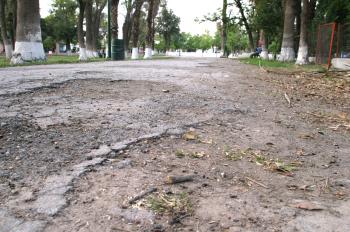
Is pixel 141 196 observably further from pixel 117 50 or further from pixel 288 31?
pixel 288 31

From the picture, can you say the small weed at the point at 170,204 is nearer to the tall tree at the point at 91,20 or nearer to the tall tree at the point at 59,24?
the tall tree at the point at 91,20

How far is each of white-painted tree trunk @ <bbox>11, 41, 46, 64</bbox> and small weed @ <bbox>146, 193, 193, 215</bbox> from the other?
13.5 meters

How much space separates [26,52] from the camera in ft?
48.9

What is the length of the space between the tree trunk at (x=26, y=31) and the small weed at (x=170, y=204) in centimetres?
1353

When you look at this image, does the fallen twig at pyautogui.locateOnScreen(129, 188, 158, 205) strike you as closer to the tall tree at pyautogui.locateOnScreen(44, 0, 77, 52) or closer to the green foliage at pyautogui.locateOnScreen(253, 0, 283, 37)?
the green foliage at pyautogui.locateOnScreen(253, 0, 283, 37)

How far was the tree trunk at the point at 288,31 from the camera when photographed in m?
22.3

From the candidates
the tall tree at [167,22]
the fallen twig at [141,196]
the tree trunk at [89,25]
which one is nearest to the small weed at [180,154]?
the fallen twig at [141,196]

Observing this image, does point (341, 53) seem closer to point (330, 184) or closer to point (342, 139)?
point (342, 139)

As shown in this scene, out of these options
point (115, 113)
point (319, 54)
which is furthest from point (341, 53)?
point (115, 113)

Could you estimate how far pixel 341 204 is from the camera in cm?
254

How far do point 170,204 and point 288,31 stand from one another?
22.0 meters

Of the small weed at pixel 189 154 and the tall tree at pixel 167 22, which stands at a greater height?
the tall tree at pixel 167 22

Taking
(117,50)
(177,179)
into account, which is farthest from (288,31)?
(177,179)

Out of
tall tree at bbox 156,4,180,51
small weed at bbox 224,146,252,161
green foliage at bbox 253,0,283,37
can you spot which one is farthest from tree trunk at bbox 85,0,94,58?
tall tree at bbox 156,4,180,51
